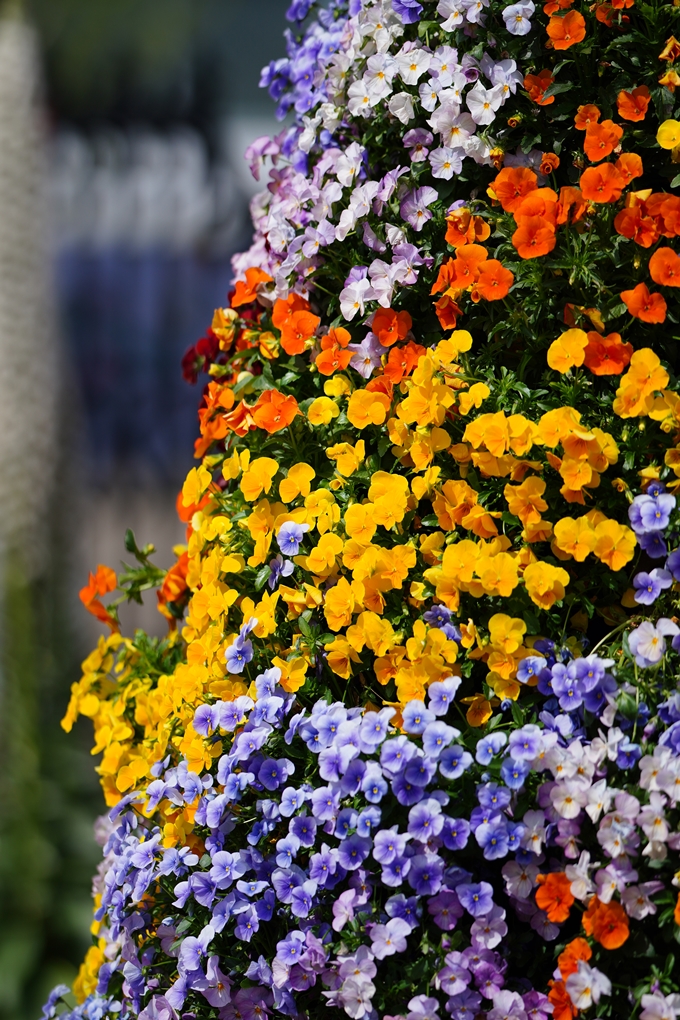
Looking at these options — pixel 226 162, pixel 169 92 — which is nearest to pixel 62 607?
pixel 226 162

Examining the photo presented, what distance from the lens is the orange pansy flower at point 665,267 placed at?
1.03 m

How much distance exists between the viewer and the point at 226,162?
4.61m

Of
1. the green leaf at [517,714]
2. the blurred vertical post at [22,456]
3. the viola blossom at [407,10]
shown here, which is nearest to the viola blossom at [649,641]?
the green leaf at [517,714]

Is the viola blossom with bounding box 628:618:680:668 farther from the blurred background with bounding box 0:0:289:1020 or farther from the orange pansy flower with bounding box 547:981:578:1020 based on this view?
the blurred background with bounding box 0:0:289:1020

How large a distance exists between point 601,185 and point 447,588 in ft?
1.43

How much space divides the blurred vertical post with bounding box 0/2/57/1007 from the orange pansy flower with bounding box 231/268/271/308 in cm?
227

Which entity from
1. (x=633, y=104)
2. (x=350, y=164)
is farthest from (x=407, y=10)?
(x=633, y=104)

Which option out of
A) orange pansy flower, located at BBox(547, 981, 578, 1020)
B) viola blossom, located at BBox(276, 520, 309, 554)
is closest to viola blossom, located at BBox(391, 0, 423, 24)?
viola blossom, located at BBox(276, 520, 309, 554)

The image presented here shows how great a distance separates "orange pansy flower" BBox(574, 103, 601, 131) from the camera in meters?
1.09

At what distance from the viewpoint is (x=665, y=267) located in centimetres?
103

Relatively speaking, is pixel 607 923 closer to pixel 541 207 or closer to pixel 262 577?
pixel 262 577

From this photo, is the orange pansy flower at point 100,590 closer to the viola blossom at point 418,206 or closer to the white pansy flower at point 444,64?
the viola blossom at point 418,206

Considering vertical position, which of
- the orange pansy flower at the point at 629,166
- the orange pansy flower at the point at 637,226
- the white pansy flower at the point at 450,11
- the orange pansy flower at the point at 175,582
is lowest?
the orange pansy flower at the point at 175,582

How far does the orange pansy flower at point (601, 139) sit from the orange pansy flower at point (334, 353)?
0.32 metres
